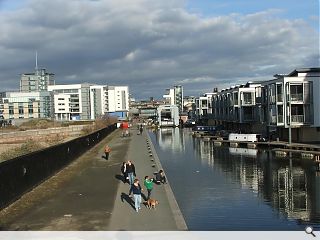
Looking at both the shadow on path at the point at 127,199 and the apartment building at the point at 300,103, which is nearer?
the shadow on path at the point at 127,199

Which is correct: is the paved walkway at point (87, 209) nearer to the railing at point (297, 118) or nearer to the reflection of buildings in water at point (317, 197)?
the reflection of buildings in water at point (317, 197)

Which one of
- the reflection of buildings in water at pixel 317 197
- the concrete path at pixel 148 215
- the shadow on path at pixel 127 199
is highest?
the concrete path at pixel 148 215

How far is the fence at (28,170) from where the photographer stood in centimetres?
1773

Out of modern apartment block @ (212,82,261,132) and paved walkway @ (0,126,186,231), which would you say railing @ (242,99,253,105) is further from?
paved walkway @ (0,126,186,231)

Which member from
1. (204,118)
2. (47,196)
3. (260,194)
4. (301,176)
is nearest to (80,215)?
(47,196)

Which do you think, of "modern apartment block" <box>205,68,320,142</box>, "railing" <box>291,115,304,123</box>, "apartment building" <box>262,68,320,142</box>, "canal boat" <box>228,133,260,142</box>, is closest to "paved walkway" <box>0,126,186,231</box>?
"railing" <box>291,115,304,123</box>

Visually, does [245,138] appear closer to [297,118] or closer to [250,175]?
[297,118]

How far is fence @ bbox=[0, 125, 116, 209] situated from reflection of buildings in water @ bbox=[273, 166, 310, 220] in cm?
1347

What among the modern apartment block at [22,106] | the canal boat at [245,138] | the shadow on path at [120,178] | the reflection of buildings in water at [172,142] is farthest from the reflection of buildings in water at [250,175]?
the modern apartment block at [22,106]

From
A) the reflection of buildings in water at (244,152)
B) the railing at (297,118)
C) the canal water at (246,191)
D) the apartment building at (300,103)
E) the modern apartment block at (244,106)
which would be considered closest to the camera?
the canal water at (246,191)

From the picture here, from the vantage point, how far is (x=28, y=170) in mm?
21703

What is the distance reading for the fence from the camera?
17734 millimetres

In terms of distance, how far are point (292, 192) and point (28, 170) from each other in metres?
17.2
